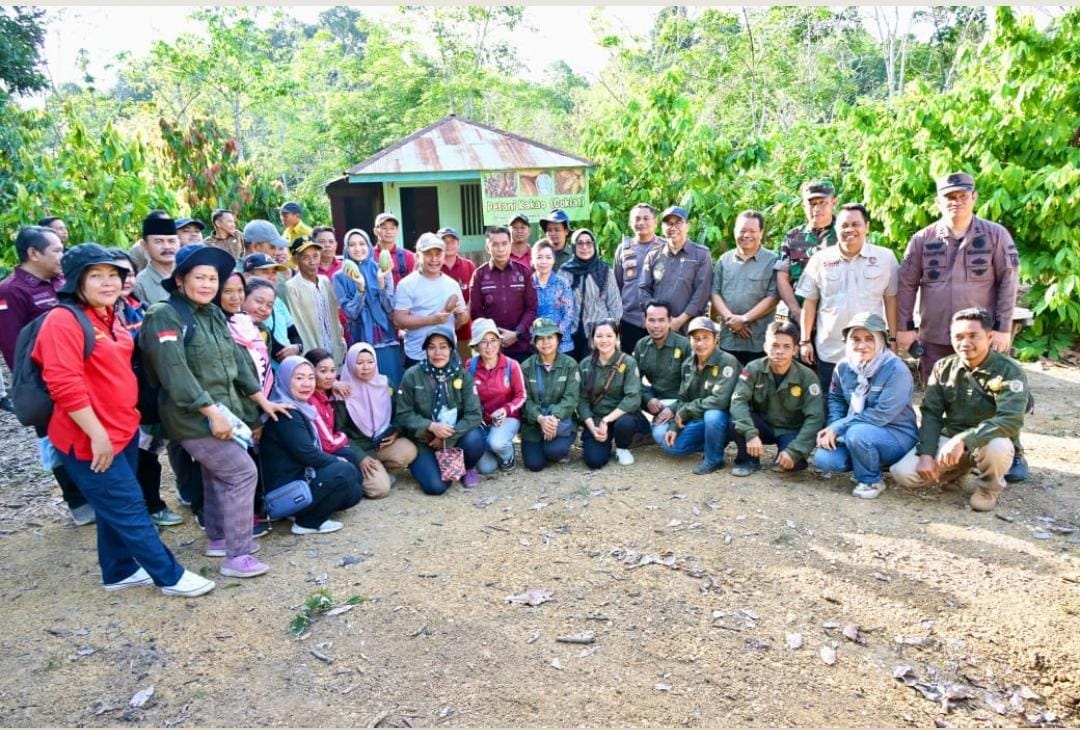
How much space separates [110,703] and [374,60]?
80.3 feet

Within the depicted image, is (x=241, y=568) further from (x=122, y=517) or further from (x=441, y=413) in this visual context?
(x=441, y=413)

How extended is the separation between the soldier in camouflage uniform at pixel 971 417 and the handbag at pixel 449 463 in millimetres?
3040

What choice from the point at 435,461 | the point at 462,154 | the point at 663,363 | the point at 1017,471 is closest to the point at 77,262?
the point at 435,461

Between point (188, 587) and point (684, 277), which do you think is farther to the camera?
point (684, 277)

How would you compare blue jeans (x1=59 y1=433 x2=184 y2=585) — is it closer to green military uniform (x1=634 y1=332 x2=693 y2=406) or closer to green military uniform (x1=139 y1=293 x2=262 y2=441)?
green military uniform (x1=139 y1=293 x2=262 y2=441)

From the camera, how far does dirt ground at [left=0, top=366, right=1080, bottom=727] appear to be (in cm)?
318

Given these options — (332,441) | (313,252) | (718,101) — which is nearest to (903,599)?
(332,441)

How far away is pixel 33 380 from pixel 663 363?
14.0ft

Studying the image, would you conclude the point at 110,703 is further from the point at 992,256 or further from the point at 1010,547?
the point at 992,256

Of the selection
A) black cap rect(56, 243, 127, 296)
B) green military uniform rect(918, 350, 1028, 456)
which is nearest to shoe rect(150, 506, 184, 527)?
black cap rect(56, 243, 127, 296)

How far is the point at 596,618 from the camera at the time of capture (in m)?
3.81

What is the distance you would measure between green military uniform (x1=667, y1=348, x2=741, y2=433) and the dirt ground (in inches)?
26.8

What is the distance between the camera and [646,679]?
3.32 metres

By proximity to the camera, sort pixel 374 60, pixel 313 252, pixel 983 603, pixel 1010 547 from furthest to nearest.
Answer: pixel 374 60
pixel 313 252
pixel 1010 547
pixel 983 603
